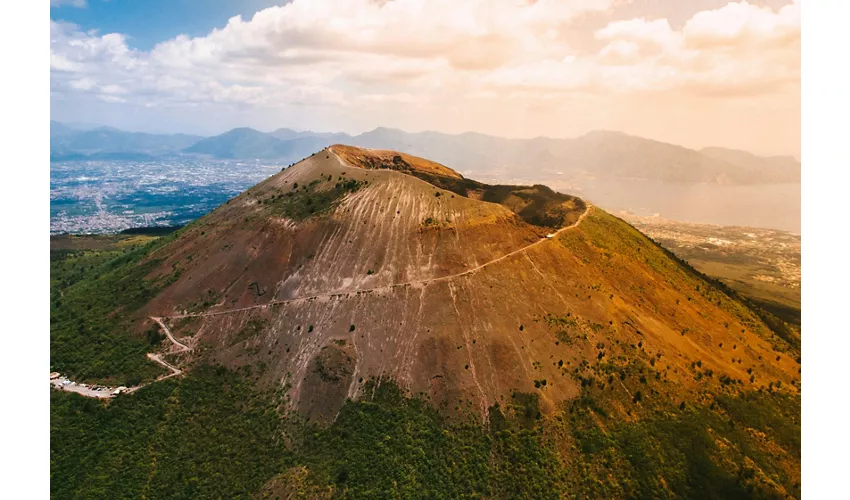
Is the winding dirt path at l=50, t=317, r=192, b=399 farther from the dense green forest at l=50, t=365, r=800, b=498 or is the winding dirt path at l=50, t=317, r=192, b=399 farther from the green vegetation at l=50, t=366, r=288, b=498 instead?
the dense green forest at l=50, t=365, r=800, b=498

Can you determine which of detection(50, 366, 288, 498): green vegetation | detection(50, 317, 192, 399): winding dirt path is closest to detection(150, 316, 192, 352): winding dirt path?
detection(50, 317, 192, 399): winding dirt path

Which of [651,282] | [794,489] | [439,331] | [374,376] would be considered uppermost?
[651,282]

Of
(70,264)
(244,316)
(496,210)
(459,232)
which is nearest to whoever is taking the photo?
(244,316)

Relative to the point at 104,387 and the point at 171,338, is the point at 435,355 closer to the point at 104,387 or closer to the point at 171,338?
the point at 171,338

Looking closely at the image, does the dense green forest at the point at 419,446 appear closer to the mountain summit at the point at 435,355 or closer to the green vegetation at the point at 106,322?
the mountain summit at the point at 435,355

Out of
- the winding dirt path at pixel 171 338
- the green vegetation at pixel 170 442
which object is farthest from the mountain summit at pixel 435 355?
the green vegetation at pixel 170 442

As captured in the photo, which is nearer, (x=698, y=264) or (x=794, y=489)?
(x=794, y=489)

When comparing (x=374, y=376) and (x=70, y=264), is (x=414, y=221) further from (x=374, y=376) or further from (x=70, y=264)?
(x=70, y=264)

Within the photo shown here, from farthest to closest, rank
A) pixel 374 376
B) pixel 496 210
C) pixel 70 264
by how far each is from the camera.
→ pixel 70 264
pixel 496 210
pixel 374 376

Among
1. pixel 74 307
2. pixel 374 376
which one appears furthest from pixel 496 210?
pixel 74 307
